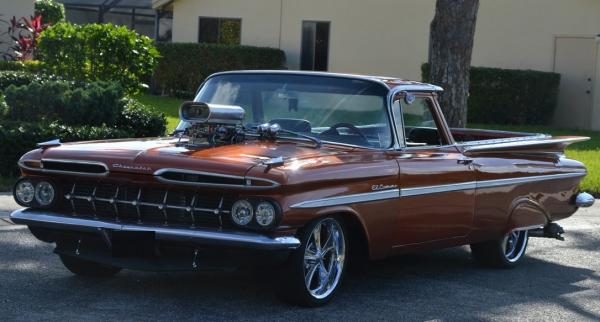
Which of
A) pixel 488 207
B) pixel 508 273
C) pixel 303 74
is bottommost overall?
pixel 508 273

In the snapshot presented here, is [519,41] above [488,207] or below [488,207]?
above

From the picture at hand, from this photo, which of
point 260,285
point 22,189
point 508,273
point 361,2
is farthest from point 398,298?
point 361,2

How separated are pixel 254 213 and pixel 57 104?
7.00 metres

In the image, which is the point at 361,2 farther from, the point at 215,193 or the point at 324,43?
the point at 215,193

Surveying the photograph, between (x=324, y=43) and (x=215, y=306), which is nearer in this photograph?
(x=215, y=306)

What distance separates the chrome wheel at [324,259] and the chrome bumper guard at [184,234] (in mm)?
437

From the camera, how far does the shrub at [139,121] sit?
1359 centimetres

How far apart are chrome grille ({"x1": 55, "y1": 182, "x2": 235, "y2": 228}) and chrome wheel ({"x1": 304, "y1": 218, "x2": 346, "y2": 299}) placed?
0.67 m

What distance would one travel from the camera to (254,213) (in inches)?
252

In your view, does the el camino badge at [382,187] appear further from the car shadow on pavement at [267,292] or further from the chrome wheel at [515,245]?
the chrome wheel at [515,245]

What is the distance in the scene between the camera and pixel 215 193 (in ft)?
21.3

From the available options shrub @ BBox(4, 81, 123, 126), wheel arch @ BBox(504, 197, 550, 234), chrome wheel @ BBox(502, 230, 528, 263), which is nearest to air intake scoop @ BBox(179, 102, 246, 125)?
wheel arch @ BBox(504, 197, 550, 234)

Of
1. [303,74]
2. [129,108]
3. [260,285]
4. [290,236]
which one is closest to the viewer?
[290,236]

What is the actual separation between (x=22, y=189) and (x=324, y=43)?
20947 mm
